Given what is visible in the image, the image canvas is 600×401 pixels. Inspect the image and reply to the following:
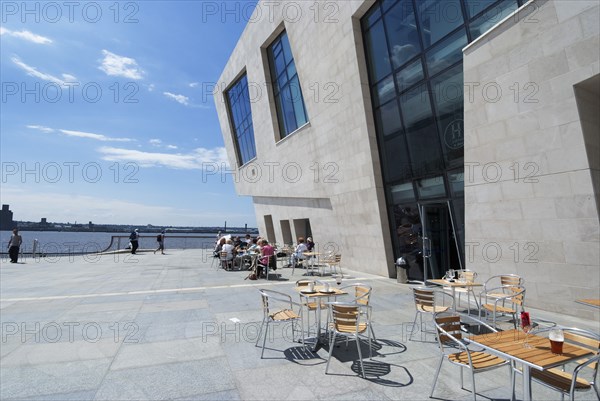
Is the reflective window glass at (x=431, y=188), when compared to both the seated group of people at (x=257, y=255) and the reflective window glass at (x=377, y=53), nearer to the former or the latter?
the reflective window glass at (x=377, y=53)

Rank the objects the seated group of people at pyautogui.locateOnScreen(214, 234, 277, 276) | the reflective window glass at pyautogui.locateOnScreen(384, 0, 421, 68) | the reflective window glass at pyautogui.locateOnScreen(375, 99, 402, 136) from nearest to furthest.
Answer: the reflective window glass at pyautogui.locateOnScreen(384, 0, 421, 68), the reflective window glass at pyautogui.locateOnScreen(375, 99, 402, 136), the seated group of people at pyautogui.locateOnScreen(214, 234, 277, 276)

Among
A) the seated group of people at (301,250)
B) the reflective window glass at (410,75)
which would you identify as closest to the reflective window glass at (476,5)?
the reflective window glass at (410,75)

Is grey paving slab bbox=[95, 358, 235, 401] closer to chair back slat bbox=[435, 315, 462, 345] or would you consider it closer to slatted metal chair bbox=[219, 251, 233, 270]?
chair back slat bbox=[435, 315, 462, 345]

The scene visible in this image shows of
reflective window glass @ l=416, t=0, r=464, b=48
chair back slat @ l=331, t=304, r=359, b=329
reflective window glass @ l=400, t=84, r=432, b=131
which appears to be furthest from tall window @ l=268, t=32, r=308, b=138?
chair back slat @ l=331, t=304, r=359, b=329

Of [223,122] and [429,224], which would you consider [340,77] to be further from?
[223,122]

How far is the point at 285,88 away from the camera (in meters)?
19.7

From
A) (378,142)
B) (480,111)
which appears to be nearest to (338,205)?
(378,142)

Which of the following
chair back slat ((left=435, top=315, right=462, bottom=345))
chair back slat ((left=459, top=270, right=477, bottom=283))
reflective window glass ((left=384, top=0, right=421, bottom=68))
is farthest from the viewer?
reflective window glass ((left=384, top=0, right=421, bottom=68))

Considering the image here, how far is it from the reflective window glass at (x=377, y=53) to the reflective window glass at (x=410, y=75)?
693mm

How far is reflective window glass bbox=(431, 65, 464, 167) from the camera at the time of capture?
9.46 metres

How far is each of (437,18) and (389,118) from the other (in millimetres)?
3539

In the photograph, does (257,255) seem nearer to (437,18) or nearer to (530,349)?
(437,18)

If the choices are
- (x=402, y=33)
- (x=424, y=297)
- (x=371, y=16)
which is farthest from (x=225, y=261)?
(x=371, y=16)

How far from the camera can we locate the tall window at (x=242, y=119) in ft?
86.7
